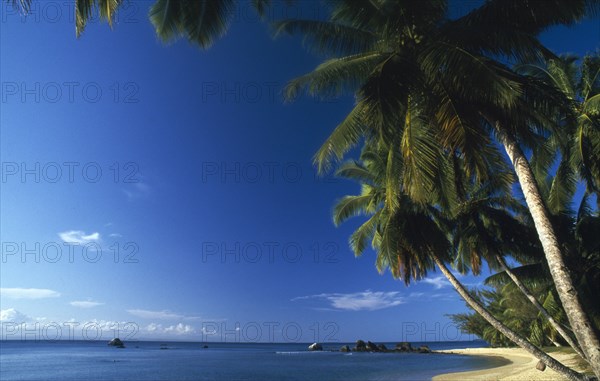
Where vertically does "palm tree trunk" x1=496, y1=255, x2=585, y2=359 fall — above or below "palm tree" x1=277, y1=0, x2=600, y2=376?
below

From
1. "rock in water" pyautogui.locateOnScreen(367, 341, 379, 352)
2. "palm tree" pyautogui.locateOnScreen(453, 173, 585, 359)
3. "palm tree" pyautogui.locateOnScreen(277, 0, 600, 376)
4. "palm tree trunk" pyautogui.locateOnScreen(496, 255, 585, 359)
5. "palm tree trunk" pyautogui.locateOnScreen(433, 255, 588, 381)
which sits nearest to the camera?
"palm tree" pyautogui.locateOnScreen(277, 0, 600, 376)

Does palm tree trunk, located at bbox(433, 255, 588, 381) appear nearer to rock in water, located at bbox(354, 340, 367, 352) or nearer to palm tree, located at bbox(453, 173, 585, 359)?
palm tree, located at bbox(453, 173, 585, 359)

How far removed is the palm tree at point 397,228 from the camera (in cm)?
1497

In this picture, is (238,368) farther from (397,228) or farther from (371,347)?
(371,347)

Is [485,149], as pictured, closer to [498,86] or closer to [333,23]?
[498,86]

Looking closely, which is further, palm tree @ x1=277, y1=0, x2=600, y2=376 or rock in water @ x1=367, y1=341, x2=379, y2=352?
rock in water @ x1=367, y1=341, x2=379, y2=352

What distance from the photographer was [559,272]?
7758 mm

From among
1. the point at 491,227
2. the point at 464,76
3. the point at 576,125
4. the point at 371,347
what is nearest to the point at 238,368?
the point at 491,227

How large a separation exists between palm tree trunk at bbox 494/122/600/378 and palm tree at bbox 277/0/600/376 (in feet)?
0.07

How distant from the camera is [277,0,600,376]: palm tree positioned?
8.48 metres

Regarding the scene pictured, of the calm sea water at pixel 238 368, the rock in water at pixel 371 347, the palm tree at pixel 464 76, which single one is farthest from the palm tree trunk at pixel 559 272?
the rock in water at pixel 371 347

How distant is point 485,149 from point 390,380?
27218 millimetres

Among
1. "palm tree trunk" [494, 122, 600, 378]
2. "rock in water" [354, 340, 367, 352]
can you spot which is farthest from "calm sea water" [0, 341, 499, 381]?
"rock in water" [354, 340, 367, 352]

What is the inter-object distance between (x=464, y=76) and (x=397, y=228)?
7.81m
